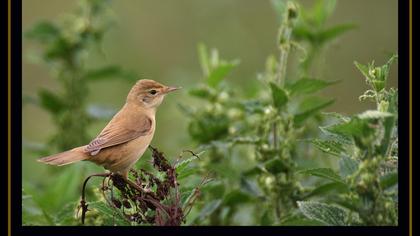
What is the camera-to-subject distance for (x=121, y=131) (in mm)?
2951

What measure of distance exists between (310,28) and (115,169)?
1876mm

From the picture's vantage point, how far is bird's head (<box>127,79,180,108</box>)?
2.97 meters

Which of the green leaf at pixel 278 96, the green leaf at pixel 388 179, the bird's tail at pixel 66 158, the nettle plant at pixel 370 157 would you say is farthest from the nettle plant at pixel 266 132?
the bird's tail at pixel 66 158

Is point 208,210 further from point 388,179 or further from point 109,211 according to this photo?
point 388,179

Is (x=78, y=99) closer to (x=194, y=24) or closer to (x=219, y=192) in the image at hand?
(x=219, y=192)

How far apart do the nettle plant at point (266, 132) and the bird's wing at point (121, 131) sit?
58 centimetres

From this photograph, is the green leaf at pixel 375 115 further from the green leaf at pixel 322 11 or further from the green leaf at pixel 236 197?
the green leaf at pixel 322 11

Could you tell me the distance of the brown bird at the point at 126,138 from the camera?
9.29 feet

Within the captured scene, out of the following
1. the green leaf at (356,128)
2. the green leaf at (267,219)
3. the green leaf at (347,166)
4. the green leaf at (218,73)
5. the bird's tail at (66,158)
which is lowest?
the green leaf at (267,219)

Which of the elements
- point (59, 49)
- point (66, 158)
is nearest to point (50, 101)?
point (59, 49)

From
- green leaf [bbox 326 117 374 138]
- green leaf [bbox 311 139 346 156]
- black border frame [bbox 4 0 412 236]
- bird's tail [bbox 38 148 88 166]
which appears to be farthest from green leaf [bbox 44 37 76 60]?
green leaf [bbox 326 117 374 138]

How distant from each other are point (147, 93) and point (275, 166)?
720mm

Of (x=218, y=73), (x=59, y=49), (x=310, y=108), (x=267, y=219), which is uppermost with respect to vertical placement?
(x=59, y=49)
